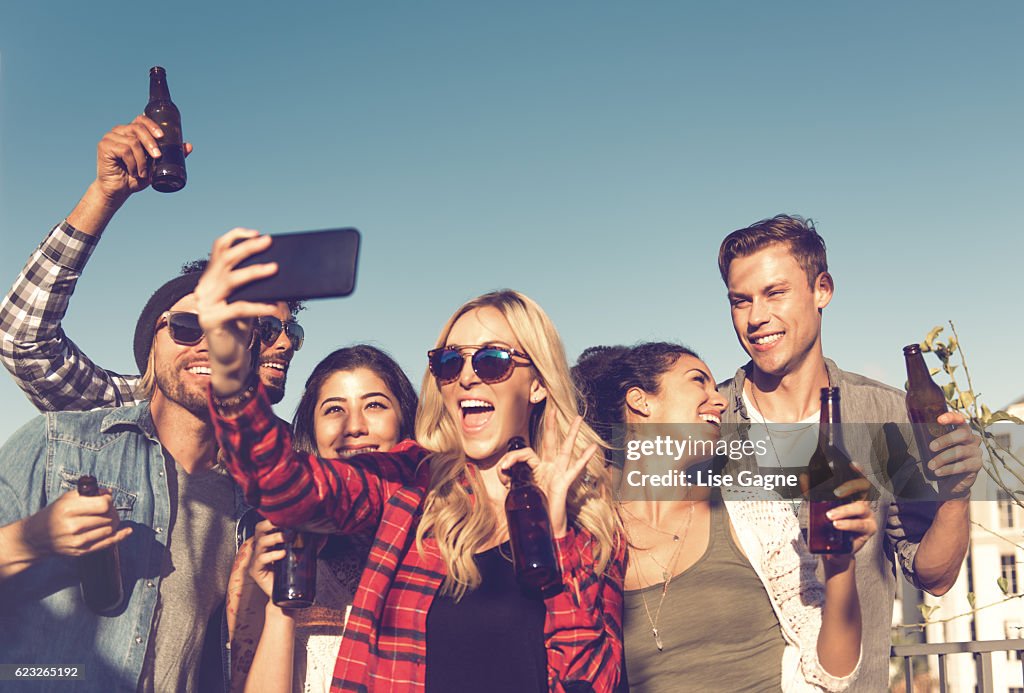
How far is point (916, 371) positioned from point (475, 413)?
2.07 m

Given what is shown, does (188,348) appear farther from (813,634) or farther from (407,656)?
(813,634)

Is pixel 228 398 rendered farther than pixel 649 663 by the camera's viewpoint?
No

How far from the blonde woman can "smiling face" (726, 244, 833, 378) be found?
3.94 feet

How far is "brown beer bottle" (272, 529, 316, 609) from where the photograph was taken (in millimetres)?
3320

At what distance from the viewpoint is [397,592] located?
328 cm

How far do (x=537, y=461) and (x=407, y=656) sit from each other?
81 centimetres

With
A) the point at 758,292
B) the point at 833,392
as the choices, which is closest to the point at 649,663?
the point at 833,392

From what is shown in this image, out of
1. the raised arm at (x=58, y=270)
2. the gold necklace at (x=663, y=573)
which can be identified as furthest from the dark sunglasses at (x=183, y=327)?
the gold necklace at (x=663, y=573)

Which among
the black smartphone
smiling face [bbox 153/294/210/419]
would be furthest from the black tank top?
smiling face [bbox 153/294/210/419]

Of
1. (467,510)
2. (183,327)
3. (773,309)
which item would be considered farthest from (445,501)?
(773,309)

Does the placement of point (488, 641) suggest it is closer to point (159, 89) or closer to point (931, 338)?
point (931, 338)

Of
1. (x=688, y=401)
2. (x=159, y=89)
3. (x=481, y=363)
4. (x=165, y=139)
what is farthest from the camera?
(x=159, y=89)

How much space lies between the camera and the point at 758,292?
451 centimetres

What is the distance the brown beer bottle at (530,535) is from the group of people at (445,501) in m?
0.05
